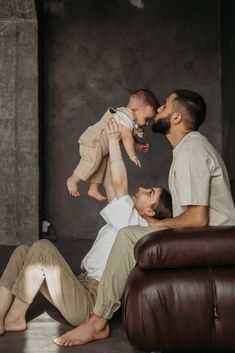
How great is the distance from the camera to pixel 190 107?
299cm

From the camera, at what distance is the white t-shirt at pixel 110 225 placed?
2.96m

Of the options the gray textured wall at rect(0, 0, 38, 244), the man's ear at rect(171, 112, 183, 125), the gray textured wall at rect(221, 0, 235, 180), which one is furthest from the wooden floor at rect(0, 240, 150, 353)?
the gray textured wall at rect(0, 0, 38, 244)

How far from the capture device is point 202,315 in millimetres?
2488

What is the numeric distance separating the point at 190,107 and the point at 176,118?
0.09 metres

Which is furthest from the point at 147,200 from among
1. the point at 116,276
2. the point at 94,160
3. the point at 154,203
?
the point at 94,160

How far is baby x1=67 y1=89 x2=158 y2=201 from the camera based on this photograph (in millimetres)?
3750

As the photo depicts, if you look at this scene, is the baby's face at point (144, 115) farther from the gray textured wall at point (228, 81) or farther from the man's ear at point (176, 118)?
the gray textured wall at point (228, 81)

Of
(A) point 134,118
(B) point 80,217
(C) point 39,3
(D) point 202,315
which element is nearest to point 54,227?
(B) point 80,217

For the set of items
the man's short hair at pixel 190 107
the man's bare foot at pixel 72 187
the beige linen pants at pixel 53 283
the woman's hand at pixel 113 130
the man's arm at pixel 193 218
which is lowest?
the beige linen pants at pixel 53 283

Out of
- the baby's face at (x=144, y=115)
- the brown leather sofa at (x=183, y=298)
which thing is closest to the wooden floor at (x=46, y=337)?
the brown leather sofa at (x=183, y=298)

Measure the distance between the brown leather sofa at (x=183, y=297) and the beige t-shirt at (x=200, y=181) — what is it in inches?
10.9

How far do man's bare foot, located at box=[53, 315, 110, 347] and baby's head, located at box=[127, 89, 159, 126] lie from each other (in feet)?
4.87

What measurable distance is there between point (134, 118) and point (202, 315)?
1654mm

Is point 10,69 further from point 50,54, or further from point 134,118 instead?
point 134,118
